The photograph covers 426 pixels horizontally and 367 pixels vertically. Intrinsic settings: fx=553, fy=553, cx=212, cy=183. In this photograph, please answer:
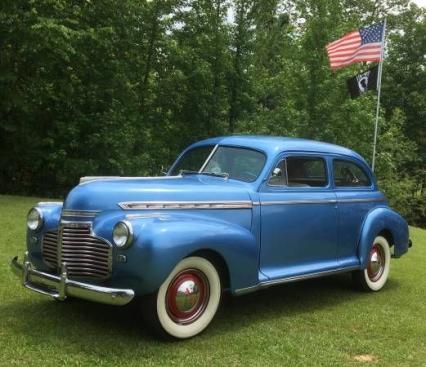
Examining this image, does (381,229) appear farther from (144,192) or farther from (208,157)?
(144,192)

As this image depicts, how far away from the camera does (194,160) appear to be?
617cm

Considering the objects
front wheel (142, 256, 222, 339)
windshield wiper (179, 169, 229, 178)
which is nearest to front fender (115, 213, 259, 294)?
front wheel (142, 256, 222, 339)

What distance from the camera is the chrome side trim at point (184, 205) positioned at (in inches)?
181

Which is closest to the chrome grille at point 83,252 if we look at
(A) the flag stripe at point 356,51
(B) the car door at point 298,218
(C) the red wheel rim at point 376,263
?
(B) the car door at point 298,218

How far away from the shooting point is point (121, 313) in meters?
5.17

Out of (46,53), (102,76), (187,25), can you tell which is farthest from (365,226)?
(187,25)

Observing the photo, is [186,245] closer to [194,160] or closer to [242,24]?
[194,160]

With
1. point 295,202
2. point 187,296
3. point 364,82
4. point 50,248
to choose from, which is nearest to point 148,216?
point 187,296

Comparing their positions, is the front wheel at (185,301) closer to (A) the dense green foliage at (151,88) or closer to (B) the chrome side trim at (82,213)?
(B) the chrome side trim at (82,213)

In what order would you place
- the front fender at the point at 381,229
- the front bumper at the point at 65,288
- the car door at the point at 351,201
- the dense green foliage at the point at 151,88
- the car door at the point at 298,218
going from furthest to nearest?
the dense green foliage at the point at 151,88, the front fender at the point at 381,229, the car door at the point at 351,201, the car door at the point at 298,218, the front bumper at the point at 65,288

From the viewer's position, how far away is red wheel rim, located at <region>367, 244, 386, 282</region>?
687cm

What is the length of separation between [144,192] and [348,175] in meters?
3.06

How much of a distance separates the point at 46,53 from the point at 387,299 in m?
12.7

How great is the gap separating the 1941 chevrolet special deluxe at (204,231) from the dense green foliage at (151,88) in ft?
34.4
